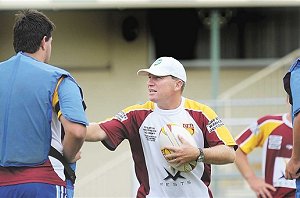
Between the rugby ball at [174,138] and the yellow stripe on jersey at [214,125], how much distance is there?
0.67ft

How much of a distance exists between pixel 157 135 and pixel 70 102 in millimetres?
1245

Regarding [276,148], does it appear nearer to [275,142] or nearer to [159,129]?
[275,142]

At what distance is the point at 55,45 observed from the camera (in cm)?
1507

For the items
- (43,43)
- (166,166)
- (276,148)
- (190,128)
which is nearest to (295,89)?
(190,128)

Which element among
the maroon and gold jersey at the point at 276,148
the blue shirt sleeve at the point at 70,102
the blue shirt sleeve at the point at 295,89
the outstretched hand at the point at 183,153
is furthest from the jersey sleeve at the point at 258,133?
the blue shirt sleeve at the point at 70,102

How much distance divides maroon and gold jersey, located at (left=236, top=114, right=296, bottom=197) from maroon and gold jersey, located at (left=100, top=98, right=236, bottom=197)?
1.45 metres

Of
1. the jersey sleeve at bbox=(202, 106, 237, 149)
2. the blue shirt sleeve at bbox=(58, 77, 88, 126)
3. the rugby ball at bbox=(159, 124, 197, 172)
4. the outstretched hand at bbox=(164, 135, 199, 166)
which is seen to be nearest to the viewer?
the blue shirt sleeve at bbox=(58, 77, 88, 126)

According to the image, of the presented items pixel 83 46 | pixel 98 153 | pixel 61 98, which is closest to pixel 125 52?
pixel 83 46

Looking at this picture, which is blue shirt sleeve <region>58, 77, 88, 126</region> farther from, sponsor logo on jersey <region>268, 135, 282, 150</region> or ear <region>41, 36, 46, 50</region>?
sponsor logo on jersey <region>268, 135, 282, 150</region>

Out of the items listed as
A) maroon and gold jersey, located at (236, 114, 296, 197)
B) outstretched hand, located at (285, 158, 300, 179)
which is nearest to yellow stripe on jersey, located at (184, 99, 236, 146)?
outstretched hand, located at (285, 158, 300, 179)

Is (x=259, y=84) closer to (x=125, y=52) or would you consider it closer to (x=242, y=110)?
(x=242, y=110)

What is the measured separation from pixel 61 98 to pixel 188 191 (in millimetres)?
1548

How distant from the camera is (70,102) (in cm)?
519

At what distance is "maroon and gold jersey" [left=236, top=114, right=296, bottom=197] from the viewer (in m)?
7.62
